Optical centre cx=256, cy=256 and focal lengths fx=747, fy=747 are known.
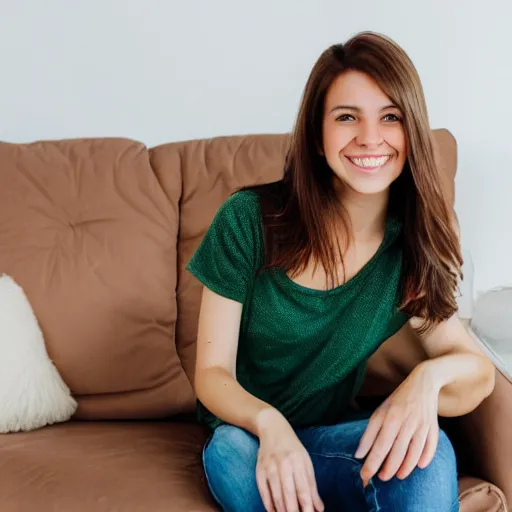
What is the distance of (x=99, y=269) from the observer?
160 cm

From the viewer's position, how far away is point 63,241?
162 centimetres

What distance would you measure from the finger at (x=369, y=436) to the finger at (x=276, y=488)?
0.14 meters

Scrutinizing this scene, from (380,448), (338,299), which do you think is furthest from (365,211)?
(380,448)

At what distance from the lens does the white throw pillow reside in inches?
58.3

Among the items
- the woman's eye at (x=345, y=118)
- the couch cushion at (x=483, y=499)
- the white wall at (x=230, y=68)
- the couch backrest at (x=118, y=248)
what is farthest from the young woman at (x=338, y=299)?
the white wall at (x=230, y=68)

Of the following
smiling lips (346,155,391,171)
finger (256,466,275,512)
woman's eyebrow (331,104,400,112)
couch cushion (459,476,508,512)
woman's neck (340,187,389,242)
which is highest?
woman's eyebrow (331,104,400,112)

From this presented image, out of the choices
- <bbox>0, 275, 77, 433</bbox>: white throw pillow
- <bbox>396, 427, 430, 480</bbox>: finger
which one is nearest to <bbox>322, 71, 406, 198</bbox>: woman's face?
Result: <bbox>396, 427, 430, 480</bbox>: finger

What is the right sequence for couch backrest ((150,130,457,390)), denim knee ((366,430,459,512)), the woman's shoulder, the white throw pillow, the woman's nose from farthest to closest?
couch backrest ((150,130,457,390))
the white throw pillow
the woman's shoulder
the woman's nose
denim knee ((366,430,459,512))

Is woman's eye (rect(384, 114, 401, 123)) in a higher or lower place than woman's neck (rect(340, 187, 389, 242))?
higher

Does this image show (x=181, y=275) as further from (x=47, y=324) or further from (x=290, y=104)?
(x=290, y=104)

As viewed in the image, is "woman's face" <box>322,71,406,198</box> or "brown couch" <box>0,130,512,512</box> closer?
"woman's face" <box>322,71,406,198</box>

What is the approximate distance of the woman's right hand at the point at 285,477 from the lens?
1062 millimetres

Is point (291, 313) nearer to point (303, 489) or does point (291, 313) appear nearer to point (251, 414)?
point (251, 414)

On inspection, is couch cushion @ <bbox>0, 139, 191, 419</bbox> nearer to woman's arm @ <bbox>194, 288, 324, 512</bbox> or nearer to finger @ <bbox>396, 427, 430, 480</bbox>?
woman's arm @ <bbox>194, 288, 324, 512</bbox>
